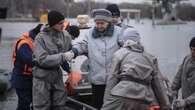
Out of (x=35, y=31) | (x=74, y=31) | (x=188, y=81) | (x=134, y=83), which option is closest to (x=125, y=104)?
(x=134, y=83)

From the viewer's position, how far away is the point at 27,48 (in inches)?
295

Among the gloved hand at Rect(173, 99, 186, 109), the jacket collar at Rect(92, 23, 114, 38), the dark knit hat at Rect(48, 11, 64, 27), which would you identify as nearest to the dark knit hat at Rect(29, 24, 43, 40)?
the dark knit hat at Rect(48, 11, 64, 27)

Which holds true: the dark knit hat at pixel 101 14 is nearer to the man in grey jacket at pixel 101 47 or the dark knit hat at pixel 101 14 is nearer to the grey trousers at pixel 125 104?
the man in grey jacket at pixel 101 47

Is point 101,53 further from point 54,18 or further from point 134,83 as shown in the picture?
point 134,83

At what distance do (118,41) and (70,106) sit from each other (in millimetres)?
1791

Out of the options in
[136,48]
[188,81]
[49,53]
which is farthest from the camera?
[188,81]

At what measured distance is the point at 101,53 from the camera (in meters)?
7.13

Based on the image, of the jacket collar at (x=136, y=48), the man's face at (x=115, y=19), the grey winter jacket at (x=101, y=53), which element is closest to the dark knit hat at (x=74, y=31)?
the man's face at (x=115, y=19)

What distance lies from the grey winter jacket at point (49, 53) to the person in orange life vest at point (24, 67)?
37 centimetres

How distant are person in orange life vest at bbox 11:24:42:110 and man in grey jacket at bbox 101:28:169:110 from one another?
5.95ft

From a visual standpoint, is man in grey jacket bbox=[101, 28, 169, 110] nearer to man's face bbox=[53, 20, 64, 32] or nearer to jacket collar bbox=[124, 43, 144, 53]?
jacket collar bbox=[124, 43, 144, 53]

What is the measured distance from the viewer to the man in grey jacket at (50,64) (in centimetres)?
692

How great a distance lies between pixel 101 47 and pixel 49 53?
648mm

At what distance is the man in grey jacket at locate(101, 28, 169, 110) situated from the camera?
225 inches
